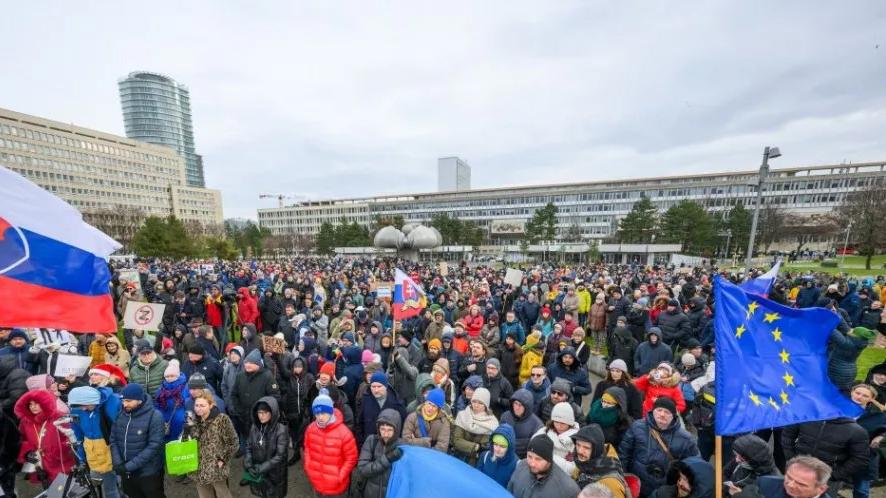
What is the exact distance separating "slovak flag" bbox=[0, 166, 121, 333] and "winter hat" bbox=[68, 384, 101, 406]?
43.8 inches

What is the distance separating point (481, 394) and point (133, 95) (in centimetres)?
20658

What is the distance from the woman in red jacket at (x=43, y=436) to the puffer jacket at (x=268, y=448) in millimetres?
2166

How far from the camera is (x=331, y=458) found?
12.0 ft

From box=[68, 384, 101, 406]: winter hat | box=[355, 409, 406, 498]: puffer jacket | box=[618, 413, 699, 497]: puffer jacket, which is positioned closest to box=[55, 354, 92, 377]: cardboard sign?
box=[68, 384, 101, 406]: winter hat

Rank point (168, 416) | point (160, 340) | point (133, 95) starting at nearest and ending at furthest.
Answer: point (168, 416), point (160, 340), point (133, 95)

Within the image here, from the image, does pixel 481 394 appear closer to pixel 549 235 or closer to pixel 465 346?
pixel 465 346

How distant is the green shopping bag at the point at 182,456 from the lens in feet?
11.3

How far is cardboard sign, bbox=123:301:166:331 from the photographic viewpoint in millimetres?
6969

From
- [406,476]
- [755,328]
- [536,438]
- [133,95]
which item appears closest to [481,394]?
[536,438]

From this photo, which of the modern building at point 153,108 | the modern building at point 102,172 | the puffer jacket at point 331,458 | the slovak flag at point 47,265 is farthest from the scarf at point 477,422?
the modern building at point 153,108

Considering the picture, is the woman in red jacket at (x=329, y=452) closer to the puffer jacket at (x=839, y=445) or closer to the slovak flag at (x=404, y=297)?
the slovak flag at (x=404, y=297)

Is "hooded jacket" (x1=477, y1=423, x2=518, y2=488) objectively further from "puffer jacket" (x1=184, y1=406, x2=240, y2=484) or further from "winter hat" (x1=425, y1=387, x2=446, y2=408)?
"puffer jacket" (x1=184, y1=406, x2=240, y2=484)

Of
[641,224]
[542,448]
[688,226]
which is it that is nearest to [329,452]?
[542,448]

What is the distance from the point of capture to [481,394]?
3.87 meters
